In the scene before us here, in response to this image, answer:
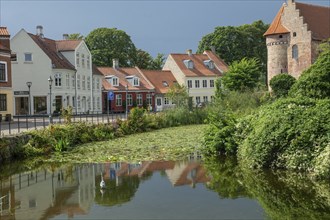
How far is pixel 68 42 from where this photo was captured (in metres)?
53.5

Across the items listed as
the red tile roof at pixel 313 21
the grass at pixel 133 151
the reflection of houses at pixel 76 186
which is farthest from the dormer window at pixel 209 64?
the reflection of houses at pixel 76 186

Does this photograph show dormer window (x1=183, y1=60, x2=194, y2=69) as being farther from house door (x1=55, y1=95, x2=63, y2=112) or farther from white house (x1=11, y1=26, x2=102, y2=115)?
house door (x1=55, y1=95, x2=63, y2=112)

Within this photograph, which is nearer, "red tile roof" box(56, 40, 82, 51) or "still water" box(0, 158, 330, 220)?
"still water" box(0, 158, 330, 220)

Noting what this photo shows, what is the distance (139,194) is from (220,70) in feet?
194

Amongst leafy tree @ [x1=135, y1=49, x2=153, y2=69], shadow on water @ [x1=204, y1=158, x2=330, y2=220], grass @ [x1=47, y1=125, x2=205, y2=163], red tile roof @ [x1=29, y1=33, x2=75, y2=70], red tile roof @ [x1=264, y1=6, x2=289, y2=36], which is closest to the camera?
shadow on water @ [x1=204, y1=158, x2=330, y2=220]

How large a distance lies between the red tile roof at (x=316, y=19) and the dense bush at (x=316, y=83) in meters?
28.8

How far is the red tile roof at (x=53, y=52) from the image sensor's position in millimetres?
49031

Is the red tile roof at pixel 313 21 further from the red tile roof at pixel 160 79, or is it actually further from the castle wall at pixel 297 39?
the red tile roof at pixel 160 79

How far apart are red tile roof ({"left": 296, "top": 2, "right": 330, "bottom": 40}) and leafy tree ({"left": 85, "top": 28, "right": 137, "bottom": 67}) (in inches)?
1120

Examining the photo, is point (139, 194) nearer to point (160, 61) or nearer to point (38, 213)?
point (38, 213)

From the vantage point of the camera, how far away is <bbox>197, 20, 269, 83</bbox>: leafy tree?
74.8 metres

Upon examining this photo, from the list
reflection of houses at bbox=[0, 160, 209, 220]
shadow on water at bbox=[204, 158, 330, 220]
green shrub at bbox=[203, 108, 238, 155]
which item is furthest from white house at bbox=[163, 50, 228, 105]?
shadow on water at bbox=[204, 158, 330, 220]

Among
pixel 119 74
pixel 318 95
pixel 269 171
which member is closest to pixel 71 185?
pixel 269 171

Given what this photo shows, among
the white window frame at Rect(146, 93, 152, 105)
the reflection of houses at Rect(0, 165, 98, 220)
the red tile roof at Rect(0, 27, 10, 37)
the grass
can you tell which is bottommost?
the reflection of houses at Rect(0, 165, 98, 220)
